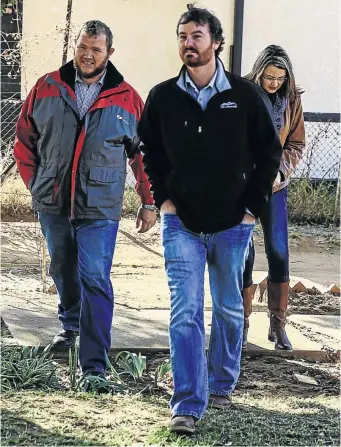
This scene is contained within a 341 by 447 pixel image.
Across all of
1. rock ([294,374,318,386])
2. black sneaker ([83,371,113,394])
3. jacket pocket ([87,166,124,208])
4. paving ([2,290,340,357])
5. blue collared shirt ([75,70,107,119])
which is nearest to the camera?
black sneaker ([83,371,113,394])

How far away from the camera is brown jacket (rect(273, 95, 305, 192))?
232 inches

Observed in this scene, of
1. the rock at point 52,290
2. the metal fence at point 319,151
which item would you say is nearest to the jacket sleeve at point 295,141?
the rock at point 52,290

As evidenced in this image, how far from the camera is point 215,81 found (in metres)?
4.54

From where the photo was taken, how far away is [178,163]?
177 inches

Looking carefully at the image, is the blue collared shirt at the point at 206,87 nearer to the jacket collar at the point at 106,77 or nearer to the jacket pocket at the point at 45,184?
the jacket collar at the point at 106,77

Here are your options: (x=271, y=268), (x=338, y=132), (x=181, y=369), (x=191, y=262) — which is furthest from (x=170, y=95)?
(x=338, y=132)

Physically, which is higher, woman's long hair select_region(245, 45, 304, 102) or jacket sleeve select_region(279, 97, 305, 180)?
woman's long hair select_region(245, 45, 304, 102)

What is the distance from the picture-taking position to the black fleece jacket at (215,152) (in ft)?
14.6

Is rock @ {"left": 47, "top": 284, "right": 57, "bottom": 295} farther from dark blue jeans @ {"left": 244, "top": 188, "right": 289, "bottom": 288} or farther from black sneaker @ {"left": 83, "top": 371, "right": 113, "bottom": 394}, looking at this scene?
black sneaker @ {"left": 83, "top": 371, "right": 113, "bottom": 394}

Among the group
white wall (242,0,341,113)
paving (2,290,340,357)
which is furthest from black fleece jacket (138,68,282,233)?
white wall (242,0,341,113)

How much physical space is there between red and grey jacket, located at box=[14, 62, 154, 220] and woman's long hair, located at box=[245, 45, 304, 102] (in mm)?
807

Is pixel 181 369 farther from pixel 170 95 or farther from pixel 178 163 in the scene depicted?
pixel 170 95

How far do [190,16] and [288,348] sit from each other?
2608mm

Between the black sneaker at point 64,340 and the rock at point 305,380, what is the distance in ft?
4.57
